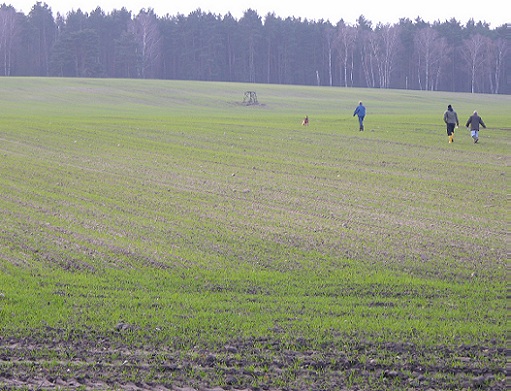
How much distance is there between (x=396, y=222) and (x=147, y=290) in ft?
24.8

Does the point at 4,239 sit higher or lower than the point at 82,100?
lower

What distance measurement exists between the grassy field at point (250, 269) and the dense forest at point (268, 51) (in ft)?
330

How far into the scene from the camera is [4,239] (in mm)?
14742

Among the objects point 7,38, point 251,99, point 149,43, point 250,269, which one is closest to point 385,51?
point 149,43

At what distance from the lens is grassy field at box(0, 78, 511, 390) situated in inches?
350

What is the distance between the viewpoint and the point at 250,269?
43.5ft

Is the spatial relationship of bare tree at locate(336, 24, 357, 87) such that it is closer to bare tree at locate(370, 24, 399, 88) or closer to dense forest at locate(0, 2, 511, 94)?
dense forest at locate(0, 2, 511, 94)

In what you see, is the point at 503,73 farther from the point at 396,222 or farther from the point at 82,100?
the point at 396,222

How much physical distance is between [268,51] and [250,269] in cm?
12511

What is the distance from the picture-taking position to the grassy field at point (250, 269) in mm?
8891

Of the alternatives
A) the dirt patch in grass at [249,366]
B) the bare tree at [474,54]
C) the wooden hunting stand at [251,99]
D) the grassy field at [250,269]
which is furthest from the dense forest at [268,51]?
the dirt patch in grass at [249,366]

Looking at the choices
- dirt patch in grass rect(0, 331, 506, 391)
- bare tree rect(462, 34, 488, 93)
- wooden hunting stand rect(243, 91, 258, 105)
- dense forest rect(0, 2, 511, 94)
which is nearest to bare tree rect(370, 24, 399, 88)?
dense forest rect(0, 2, 511, 94)

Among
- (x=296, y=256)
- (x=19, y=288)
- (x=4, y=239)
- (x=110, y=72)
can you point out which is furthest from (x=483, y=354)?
(x=110, y=72)

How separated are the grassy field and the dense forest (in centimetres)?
10049
